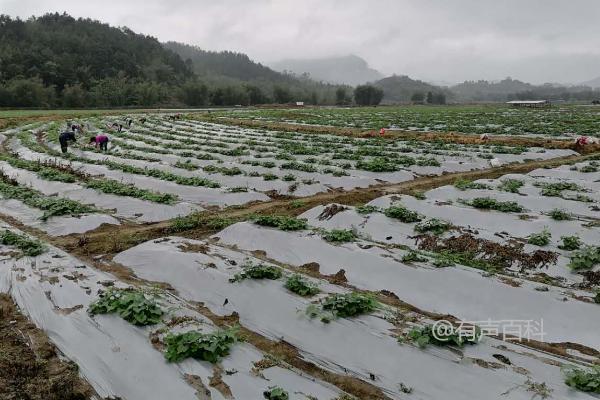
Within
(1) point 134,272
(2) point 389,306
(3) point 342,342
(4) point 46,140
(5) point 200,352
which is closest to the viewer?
(5) point 200,352

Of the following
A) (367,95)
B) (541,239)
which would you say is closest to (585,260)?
(541,239)

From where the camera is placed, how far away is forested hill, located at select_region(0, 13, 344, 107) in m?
74.6

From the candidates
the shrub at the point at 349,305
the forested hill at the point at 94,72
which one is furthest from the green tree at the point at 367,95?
the shrub at the point at 349,305

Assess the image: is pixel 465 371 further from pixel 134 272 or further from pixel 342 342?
pixel 134 272

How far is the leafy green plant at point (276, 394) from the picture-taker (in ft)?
15.6

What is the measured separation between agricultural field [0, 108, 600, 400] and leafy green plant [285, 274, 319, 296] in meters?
0.02

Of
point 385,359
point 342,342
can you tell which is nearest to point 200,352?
point 342,342

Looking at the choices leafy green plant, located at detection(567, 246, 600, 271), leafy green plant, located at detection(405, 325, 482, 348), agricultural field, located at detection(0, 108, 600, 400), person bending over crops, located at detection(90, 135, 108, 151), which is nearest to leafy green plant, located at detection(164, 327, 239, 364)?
agricultural field, located at detection(0, 108, 600, 400)

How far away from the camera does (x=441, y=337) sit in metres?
5.44

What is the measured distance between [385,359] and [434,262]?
9.09 feet

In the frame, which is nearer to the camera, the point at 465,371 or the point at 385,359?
the point at 465,371

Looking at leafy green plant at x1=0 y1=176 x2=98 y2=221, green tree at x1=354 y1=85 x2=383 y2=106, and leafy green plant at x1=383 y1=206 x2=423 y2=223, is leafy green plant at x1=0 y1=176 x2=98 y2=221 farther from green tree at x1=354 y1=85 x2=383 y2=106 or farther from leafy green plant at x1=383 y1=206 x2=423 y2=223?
green tree at x1=354 y1=85 x2=383 y2=106

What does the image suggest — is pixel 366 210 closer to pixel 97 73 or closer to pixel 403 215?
pixel 403 215

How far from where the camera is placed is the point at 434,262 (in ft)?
25.2
